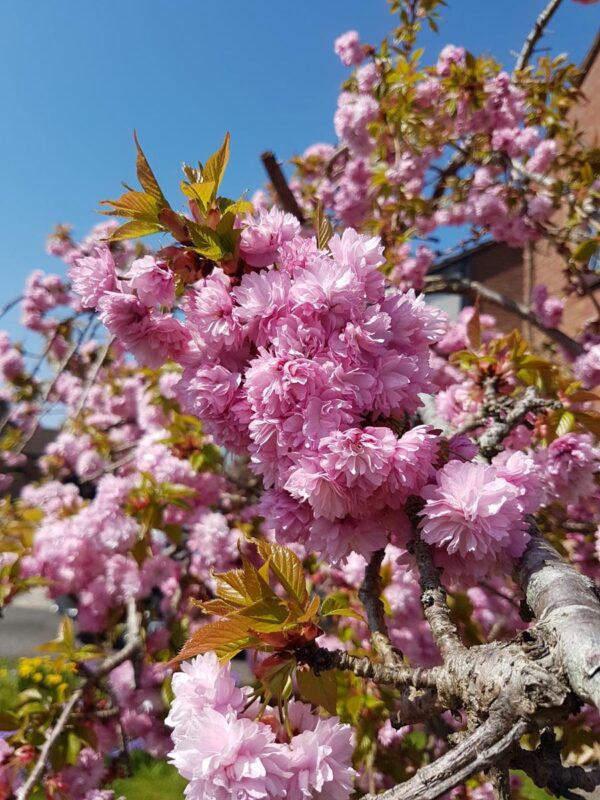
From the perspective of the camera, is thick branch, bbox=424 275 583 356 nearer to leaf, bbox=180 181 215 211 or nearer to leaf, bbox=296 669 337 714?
leaf, bbox=180 181 215 211

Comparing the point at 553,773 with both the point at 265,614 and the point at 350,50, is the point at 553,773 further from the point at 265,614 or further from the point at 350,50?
the point at 350,50

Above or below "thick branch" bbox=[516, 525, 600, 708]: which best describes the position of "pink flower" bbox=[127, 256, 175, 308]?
above

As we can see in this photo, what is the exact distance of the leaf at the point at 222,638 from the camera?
→ 0.83 m

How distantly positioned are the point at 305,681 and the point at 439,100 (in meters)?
3.97

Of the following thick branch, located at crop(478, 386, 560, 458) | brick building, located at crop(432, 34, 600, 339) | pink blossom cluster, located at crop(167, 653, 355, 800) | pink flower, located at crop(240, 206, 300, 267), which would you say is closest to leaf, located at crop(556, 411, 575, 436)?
thick branch, located at crop(478, 386, 560, 458)

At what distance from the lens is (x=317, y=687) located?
3.01 feet

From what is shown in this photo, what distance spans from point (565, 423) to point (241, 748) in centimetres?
116

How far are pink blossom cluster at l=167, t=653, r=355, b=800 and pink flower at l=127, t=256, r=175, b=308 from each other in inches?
26.3

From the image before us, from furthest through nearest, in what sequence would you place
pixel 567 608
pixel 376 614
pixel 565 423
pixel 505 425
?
pixel 565 423 < pixel 505 425 < pixel 376 614 < pixel 567 608

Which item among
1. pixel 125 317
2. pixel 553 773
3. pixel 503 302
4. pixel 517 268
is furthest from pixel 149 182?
pixel 517 268

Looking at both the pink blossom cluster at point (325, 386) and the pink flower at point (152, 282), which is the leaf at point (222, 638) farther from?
the pink flower at point (152, 282)

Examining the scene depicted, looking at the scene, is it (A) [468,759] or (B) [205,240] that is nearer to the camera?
(A) [468,759]

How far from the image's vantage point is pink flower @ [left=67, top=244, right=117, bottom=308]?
112 cm

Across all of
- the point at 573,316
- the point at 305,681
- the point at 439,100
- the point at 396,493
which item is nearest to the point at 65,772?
the point at 305,681
